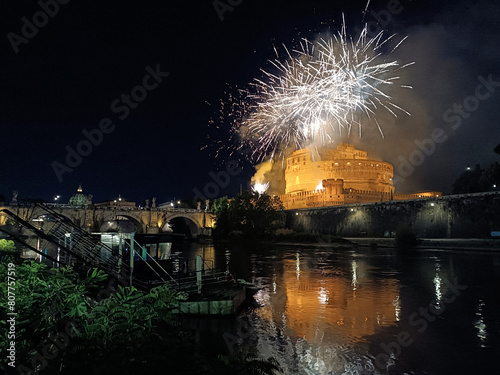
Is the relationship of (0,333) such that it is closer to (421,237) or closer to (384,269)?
(384,269)

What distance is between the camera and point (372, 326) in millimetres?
13625

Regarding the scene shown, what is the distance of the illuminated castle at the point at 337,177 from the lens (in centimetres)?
8600

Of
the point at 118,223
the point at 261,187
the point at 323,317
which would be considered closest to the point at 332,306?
the point at 323,317

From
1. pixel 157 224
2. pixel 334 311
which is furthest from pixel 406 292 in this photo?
pixel 157 224

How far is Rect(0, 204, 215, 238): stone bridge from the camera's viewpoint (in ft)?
251

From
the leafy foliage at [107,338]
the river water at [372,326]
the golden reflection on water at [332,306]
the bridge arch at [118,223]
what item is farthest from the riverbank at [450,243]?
the bridge arch at [118,223]

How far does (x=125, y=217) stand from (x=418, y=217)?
74.0 meters

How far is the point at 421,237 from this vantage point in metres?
56.7

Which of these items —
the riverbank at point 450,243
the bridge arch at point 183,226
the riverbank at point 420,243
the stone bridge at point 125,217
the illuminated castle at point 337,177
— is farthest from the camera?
the bridge arch at point 183,226

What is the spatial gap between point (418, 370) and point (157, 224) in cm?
9110

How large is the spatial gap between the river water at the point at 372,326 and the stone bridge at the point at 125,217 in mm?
53945

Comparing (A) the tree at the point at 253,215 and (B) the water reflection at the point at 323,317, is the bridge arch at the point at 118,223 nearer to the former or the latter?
(A) the tree at the point at 253,215

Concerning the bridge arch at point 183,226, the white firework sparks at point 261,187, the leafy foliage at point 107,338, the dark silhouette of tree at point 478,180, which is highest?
the white firework sparks at point 261,187

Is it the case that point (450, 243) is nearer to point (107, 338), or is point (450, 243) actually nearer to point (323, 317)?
point (323, 317)
